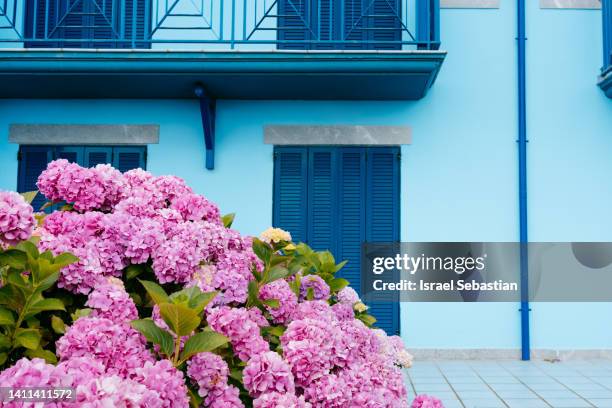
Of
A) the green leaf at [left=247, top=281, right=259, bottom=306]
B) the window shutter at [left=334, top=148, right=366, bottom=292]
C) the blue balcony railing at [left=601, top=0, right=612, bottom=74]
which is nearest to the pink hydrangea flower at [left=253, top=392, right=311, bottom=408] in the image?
the green leaf at [left=247, top=281, right=259, bottom=306]

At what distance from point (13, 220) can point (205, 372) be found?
2.05 feet

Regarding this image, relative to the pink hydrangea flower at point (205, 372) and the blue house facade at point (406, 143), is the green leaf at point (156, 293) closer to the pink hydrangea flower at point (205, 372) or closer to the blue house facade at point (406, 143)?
the pink hydrangea flower at point (205, 372)

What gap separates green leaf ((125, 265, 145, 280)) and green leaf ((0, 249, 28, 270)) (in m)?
0.37

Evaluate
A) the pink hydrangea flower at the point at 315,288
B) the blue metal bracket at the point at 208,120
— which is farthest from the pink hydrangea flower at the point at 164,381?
the blue metal bracket at the point at 208,120

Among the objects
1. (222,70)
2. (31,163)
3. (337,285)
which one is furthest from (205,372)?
(31,163)

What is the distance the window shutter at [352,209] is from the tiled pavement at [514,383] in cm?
150

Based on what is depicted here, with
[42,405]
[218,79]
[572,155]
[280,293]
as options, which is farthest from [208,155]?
[42,405]

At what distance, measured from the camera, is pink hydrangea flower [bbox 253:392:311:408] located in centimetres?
140

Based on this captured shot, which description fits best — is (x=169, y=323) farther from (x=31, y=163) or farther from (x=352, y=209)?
(x=31, y=163)

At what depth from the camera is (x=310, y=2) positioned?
746cm

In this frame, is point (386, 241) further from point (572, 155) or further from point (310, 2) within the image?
point (310, 2)

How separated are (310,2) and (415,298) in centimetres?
433

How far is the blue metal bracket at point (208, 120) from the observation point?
6793 mm

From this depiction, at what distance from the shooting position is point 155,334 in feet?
4.38
